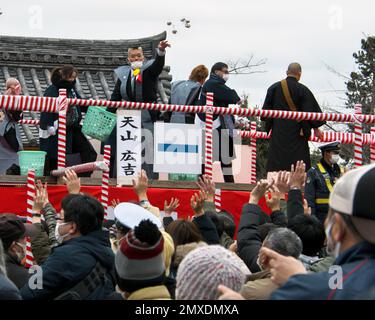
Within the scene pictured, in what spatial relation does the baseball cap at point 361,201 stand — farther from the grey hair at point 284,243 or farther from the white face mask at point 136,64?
the white face mask at point 136,64

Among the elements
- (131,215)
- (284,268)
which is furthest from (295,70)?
(284,268)

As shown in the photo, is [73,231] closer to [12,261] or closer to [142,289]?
[12,261]

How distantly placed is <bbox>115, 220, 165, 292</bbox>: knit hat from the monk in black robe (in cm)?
709

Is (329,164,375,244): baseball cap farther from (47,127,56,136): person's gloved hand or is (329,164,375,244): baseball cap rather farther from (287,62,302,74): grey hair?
(287,62,302,74): grey hair

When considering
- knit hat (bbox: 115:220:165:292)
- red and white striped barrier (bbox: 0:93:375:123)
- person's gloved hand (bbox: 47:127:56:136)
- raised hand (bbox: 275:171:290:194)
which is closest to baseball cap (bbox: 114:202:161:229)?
knit hat (bbox: 115:220:165:292)

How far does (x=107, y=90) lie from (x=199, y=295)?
46.4 ft

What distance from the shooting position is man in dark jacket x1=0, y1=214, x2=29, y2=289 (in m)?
6.26

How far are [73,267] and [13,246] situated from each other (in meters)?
0.85

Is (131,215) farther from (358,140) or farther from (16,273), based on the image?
(358,140)

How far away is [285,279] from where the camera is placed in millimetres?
3883

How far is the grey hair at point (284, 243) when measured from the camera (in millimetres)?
5770

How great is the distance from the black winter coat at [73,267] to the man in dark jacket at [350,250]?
233 centimetres

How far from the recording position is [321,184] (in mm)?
10406
